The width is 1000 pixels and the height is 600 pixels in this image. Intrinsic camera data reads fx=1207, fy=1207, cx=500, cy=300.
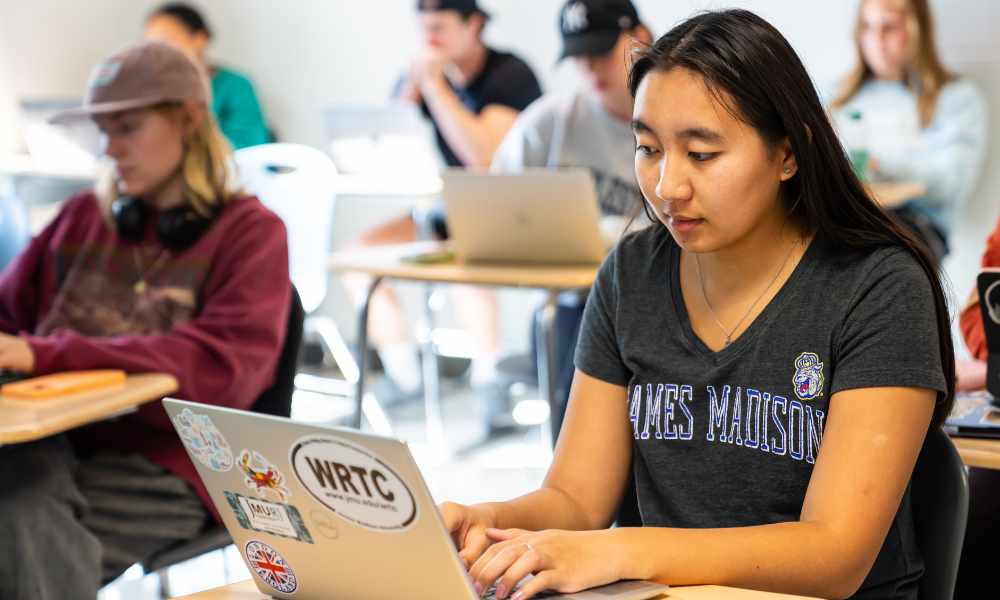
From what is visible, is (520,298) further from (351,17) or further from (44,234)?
(44,234)

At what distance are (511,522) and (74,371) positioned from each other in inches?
35.9

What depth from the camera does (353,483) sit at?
89 cm

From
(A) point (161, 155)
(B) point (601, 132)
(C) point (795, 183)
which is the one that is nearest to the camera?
(C) point (795, 183)

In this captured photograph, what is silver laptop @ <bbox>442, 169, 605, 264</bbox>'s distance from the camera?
266 cm

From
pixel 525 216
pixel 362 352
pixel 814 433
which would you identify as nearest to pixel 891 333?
pixel 814 433

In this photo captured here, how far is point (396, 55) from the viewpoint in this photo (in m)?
4.94

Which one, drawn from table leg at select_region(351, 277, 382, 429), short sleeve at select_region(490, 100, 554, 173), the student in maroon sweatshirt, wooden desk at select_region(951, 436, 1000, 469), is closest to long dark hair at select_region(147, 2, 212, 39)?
short sleeve at select_region(490, 100, 554, 173)

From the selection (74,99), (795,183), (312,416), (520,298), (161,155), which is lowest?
(312,416)

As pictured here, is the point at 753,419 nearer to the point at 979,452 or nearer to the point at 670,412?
the point at 670,412

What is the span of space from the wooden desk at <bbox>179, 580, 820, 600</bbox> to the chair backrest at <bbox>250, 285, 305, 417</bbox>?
2.98 ft

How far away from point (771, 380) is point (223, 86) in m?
4.04

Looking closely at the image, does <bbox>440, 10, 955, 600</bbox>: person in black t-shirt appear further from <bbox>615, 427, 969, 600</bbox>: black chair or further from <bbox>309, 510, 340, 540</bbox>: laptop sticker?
<bbox>309, 510, 340, 540</bbox>: laptop sticker

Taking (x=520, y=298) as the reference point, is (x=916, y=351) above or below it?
above

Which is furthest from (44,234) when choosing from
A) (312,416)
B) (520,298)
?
(520,298)
